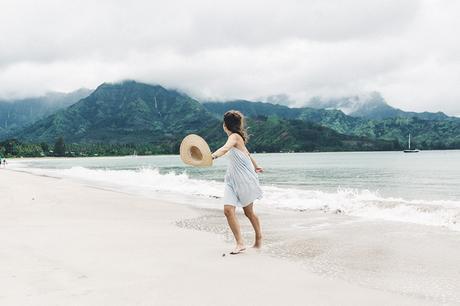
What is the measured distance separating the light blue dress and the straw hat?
0.44 meters

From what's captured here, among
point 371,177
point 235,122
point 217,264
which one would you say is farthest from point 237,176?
point 371,177

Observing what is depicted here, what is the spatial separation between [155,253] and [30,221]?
502 cm

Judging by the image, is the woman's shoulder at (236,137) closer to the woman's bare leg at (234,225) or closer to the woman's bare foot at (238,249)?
the woman's bare leg at (234,225)

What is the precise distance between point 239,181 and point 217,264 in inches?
61.4

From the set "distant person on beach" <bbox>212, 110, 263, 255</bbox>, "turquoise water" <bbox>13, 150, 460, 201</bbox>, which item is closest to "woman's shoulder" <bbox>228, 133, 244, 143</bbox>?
"distant person on beach" <bbox>212, 110, 263, 255</bbox>

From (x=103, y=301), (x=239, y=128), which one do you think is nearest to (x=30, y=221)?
(x=239, y=128)

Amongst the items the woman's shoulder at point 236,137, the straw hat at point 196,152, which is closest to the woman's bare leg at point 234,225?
the straw hat at point 196,152

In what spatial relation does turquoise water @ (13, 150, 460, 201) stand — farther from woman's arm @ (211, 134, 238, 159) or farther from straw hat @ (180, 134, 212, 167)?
straw hat @ (180, 134, 212, 167)

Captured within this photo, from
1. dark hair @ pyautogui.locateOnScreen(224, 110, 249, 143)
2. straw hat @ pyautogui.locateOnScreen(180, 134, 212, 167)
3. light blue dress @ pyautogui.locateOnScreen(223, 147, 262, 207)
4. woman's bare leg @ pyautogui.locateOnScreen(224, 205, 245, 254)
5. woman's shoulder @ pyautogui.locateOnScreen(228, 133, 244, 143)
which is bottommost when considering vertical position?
woman's bare leg @ pyautogui.locateOnScreen(224, 205, 245, 254)

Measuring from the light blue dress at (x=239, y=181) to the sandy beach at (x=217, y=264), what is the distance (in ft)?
3.07

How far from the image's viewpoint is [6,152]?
18300 centimetres

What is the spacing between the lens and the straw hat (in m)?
7.34

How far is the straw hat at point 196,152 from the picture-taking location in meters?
7.34

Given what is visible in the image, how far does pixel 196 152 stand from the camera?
25.1 ft
